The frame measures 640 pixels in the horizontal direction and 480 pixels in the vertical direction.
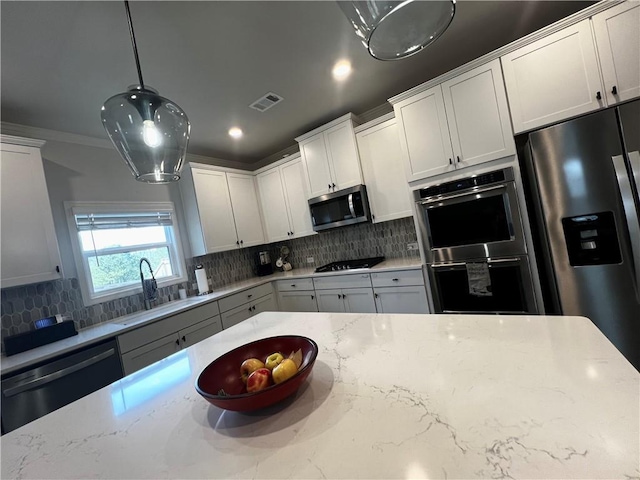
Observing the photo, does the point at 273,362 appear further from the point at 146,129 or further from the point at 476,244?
the point at 476,244

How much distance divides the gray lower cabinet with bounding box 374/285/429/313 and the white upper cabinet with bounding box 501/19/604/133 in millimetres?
1476

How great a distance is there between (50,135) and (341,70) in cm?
251

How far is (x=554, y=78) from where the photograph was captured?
1.88 m

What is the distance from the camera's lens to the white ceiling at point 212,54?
146 cm

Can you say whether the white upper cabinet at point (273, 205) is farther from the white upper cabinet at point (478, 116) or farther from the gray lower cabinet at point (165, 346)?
the white upper cabinet at point (478, 116)

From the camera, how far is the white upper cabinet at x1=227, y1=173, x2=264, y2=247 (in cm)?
358

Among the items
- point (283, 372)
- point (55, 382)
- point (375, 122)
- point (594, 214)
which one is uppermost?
point (375, 122)

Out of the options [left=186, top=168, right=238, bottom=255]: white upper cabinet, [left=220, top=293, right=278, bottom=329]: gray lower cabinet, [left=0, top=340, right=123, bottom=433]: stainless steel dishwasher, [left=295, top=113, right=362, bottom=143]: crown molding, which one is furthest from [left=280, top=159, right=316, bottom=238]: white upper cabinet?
[left=0, top=340, right=123, bottom=433]: stainless steel dishwasher

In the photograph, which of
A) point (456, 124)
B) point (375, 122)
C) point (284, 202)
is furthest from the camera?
point (284, 202)

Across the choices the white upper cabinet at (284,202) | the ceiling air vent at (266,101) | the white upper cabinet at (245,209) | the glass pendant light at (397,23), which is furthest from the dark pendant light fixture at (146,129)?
the white upper cabinet at (245,209)

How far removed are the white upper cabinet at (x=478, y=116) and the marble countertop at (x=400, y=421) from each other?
61.9 inches

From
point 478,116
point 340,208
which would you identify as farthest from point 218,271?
point 478,116

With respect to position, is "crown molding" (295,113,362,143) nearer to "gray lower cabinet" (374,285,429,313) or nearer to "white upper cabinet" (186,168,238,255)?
"white upper cabinet" (186,168,238,255)

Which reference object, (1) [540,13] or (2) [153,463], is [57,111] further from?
(1) [540,13]
